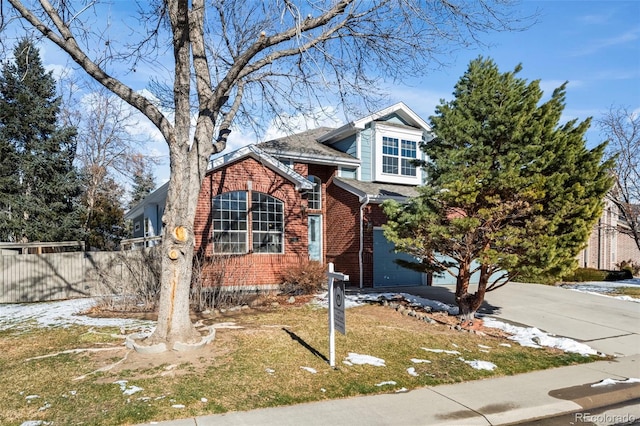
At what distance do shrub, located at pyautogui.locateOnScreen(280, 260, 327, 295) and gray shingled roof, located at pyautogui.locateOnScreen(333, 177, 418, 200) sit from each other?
341 centimetres

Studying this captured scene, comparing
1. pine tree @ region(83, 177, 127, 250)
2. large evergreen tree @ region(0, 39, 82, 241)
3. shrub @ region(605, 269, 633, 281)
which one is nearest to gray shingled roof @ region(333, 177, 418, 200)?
shrub @ region(605, 269, 633, 281)

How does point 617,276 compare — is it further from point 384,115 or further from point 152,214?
point 152,214

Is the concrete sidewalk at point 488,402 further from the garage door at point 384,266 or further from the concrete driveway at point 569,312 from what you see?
the garage door at point 384,266

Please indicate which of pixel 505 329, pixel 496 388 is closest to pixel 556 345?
pixel 505 329

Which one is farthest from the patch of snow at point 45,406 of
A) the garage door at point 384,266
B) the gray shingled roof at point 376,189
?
the garage door at point 384,266

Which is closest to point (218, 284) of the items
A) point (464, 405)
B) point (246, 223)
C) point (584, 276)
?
point (246, 223)

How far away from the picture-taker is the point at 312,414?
16.3ft

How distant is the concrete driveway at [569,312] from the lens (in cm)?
963

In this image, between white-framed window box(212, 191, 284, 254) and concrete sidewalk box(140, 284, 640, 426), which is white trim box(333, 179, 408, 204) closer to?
white-framed window box(212, 191, 284, 254)

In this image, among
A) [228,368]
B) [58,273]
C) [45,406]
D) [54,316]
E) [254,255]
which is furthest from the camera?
[254,255]

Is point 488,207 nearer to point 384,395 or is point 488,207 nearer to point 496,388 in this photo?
point 496,388

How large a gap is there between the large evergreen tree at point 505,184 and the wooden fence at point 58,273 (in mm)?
8265

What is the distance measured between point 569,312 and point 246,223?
975 centimetres

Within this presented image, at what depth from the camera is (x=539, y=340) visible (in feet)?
29.7
